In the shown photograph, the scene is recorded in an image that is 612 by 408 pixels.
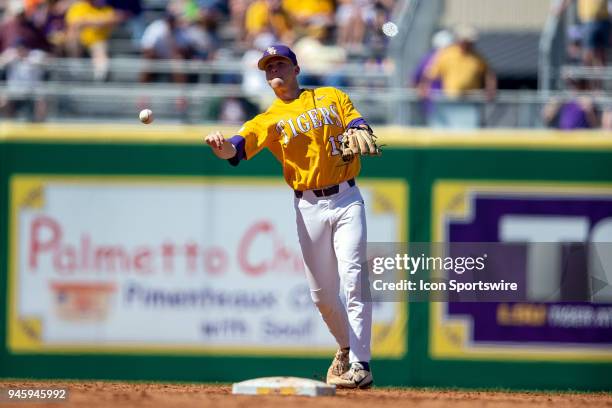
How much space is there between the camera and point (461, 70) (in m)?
11.4

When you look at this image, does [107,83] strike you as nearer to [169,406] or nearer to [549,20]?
[549,20]

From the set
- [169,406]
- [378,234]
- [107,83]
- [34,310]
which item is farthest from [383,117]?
[169,406]

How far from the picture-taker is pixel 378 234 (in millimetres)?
10930

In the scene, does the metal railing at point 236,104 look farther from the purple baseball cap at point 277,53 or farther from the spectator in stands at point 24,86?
the purple baseball cap at point 277,53

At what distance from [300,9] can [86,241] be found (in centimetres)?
394

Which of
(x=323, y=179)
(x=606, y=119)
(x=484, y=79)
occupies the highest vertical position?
(x=484, y=79)

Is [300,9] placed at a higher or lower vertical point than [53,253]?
higher

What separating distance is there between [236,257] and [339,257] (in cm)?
315

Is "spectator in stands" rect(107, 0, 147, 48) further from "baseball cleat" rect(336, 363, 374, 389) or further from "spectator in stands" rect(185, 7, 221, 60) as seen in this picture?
"baseball cleat" rect(336, 363, 374, 389)

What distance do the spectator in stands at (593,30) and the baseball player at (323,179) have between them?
4987 millimetres

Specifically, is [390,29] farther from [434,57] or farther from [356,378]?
[356,378]

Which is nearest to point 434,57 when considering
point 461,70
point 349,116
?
point 461,70

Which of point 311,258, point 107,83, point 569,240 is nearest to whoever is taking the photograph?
point 311,258

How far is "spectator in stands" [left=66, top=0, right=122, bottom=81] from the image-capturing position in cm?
1277
